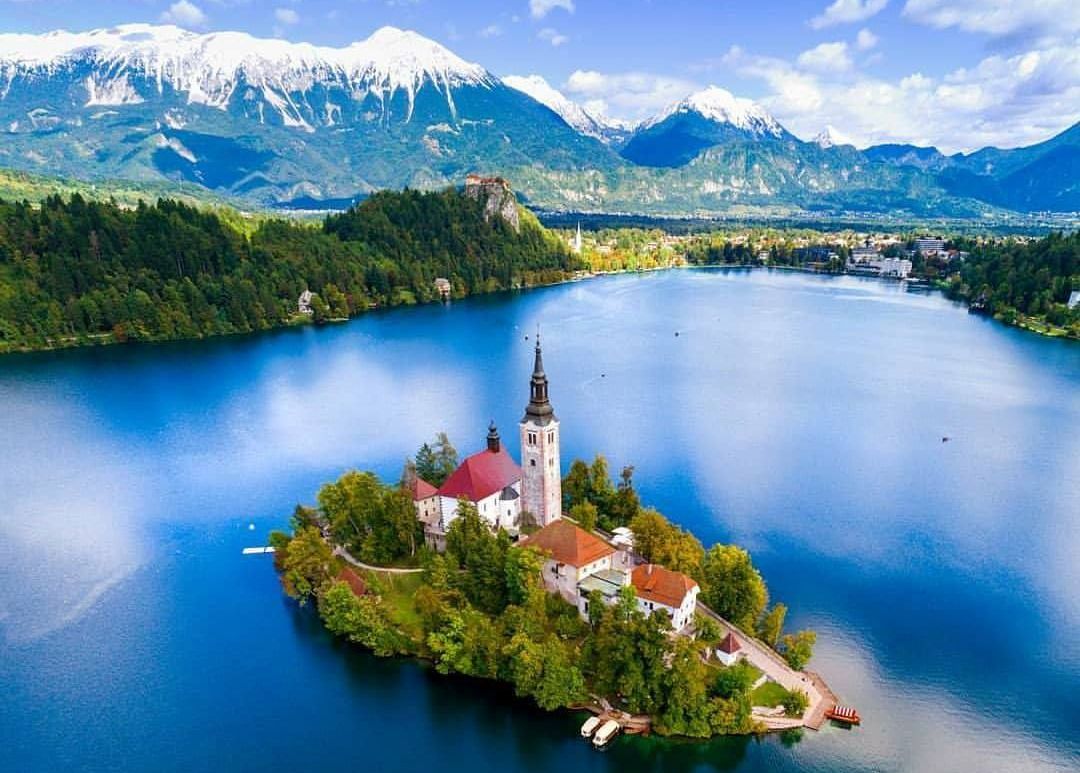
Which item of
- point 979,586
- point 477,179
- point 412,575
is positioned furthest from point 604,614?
point 477,179

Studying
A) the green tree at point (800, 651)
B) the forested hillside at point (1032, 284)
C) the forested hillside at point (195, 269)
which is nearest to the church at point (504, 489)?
the green tree at point (800, 651)

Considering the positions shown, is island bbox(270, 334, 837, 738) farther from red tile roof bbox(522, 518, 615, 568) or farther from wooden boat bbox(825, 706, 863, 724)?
wooden boat bbox(825, 706, 863, 724)

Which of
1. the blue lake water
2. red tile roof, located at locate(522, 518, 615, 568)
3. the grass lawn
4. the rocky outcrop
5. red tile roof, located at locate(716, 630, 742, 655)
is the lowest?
the blue lake water

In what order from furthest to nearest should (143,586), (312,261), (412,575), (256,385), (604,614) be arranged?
(312,261)
(256,385)
(143,586)
(412,575)
(604,614)

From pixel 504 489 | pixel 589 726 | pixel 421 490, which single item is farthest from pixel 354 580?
pixel 589 726

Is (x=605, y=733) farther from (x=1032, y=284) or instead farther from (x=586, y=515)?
(x=1032, y=284)

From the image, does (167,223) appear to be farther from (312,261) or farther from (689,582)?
(689,582)

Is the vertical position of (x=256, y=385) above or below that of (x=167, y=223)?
below

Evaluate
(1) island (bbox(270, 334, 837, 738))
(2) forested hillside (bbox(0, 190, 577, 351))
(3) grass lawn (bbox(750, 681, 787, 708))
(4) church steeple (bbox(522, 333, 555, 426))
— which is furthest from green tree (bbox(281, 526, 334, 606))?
(2) forested hillside (bbox(0, 190, 577, 351))
